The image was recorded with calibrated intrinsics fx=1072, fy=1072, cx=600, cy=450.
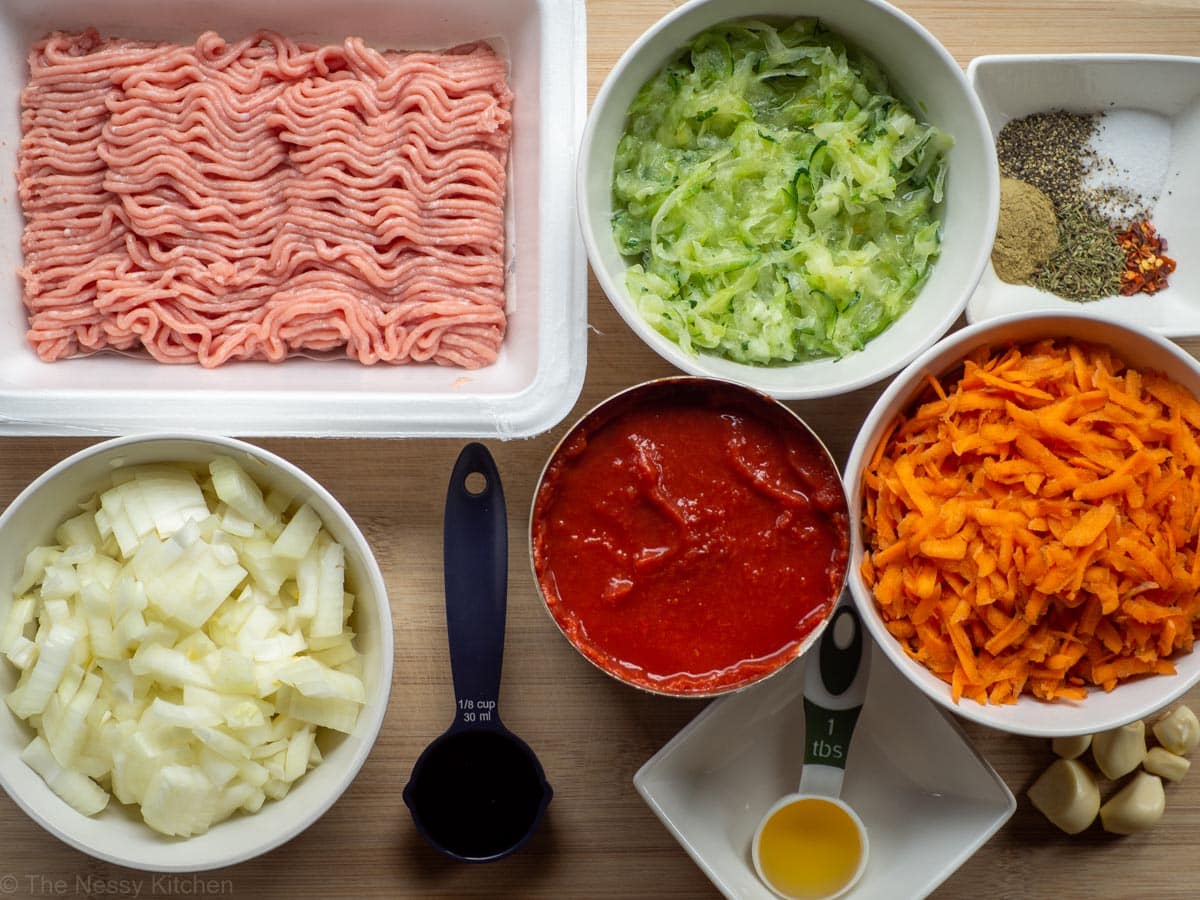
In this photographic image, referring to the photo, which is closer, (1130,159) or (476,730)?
(476,730)

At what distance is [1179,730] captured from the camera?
2125 mm

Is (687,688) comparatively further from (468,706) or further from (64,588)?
(64,588)

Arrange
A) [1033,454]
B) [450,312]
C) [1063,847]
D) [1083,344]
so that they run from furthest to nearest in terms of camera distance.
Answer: [1063,847]
[450,312]
[1083,344]
[1033,454]

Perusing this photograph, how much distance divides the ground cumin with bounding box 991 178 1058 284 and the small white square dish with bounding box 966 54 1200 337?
28 millimetres

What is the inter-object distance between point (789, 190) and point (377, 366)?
2.78ft

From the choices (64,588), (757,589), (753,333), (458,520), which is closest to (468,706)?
(458,520)

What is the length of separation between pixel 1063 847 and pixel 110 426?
2022mm

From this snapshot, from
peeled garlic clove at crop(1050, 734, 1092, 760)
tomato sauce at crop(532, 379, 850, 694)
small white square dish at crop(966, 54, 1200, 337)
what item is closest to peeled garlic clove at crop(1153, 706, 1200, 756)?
peeled garlic clove at crop(1050, 734, 1092, 760)

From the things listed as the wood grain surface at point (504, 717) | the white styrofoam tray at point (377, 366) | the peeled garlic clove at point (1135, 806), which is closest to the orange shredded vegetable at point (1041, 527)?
the wood grain surface at point (504, 717)

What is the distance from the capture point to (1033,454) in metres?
1.75

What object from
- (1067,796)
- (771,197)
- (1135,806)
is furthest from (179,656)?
(1135,806)

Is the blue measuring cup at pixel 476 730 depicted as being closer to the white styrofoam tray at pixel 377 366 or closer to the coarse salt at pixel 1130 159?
the white styrofoam tray at pixel 377 366

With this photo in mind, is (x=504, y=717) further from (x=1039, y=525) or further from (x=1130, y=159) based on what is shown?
(x=1130, y=159)

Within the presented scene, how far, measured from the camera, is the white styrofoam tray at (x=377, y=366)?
1.93 metres
